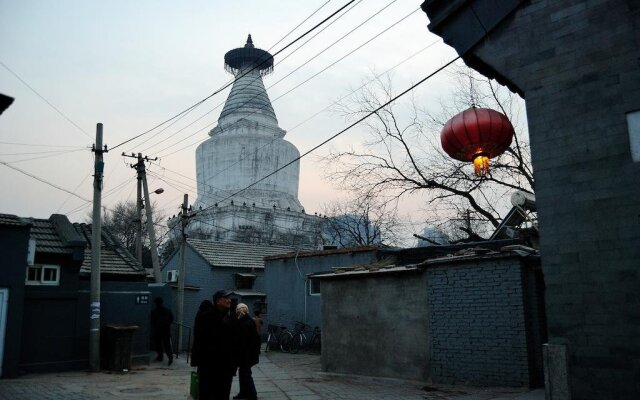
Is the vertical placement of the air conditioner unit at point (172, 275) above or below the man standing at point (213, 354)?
above

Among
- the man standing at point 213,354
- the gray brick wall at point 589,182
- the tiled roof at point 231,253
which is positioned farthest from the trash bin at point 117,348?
the tiled roof at point 231,253

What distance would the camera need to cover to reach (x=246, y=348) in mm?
8516

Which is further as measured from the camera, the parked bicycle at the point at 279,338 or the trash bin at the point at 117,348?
the parked bicycle at the point at 279,338

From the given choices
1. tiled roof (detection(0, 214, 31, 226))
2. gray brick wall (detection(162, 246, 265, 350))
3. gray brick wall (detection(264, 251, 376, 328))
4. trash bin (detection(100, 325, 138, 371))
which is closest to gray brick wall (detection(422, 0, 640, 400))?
trash bin (detection(100, 325, 138, 371))

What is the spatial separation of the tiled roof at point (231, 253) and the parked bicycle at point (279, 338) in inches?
251

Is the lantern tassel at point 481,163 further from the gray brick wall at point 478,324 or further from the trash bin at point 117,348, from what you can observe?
the trash bin at point 117,348

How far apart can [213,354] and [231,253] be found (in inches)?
838

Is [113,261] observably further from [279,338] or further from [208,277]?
[208,277]

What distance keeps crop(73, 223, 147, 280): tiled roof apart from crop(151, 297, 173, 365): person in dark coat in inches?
68.1

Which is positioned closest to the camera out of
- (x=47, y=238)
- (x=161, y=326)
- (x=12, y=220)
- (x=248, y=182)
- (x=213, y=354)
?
(x=213, y=354)

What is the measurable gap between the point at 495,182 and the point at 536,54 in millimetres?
13087

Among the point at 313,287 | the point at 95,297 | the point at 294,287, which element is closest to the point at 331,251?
the point at 313,287

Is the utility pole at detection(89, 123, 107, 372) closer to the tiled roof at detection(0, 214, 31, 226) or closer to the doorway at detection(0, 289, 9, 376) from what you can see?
the tiled roof at detection(0, 214, 31, 226)

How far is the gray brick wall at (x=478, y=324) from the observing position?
9484 mm
